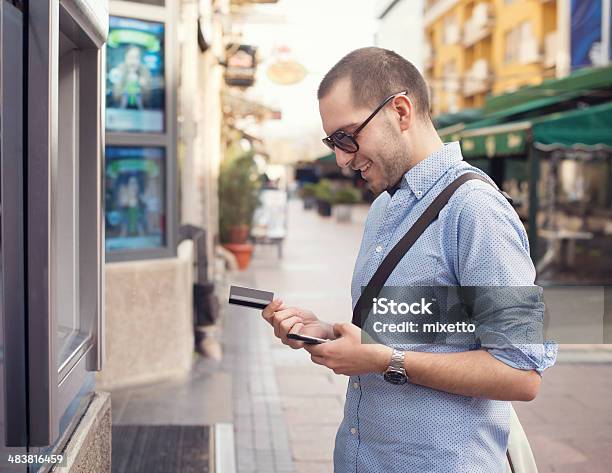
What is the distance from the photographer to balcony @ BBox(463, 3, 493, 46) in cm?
3594

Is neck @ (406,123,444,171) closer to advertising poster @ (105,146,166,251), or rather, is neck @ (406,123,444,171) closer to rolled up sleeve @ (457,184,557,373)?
rolled up sleeve @ (457,184,557,373)

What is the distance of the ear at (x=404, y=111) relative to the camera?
1792 mm

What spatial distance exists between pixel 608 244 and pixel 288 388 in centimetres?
985

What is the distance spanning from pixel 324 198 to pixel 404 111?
33071mm

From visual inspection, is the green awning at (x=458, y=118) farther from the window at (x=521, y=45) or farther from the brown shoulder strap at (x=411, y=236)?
the brown shoulder strap at (x=411, y=236)

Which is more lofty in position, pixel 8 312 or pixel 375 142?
pixel 375 142

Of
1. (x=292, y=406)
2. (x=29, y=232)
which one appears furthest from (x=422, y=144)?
(x=292, y=406)

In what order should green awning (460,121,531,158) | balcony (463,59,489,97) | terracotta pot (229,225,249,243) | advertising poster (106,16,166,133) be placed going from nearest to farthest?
advertising poster (106,16,166,133), green awning (460,121,531,158), terracotta pot (229,225,249,243), balcony (463,59,489,97)

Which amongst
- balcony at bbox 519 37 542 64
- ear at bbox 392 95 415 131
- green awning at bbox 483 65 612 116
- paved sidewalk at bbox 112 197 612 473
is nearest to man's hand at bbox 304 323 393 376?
ear at bbox 392 95 415 131

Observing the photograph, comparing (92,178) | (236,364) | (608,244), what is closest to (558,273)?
(608,244)

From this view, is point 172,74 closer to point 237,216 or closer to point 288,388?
point 288,388

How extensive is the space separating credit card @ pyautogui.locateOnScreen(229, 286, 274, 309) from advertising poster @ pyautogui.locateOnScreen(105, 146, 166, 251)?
4.42m

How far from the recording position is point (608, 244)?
14.6 metres

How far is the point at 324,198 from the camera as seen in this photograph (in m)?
34.8
